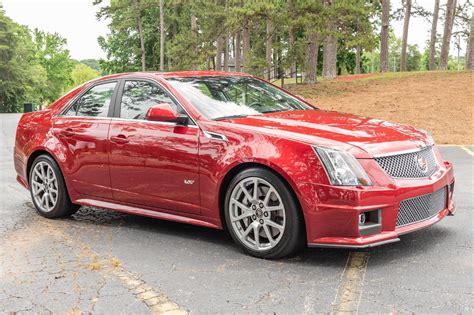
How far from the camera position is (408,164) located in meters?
4.65

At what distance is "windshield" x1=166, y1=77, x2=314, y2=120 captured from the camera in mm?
5398

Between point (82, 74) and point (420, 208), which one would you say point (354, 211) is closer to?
point (420, 208)

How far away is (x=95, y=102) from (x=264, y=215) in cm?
258

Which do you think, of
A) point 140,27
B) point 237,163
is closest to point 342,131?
point 237,163

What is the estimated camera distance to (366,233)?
4355mm

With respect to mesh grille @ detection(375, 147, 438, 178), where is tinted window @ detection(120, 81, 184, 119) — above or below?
above

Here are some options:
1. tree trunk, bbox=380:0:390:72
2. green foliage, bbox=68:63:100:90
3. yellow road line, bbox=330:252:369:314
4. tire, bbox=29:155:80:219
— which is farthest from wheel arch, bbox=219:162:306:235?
green foliage, bbox=68:63:100:90

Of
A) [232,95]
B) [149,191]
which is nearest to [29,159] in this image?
[149,191]

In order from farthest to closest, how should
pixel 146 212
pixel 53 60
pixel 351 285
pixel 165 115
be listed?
pixel 53 60 → pixel 146 212 → pixel 165 115 → pixel 351 285

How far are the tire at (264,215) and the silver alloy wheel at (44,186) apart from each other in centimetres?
248

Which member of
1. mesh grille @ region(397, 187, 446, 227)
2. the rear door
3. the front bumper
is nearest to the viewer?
the front bumper

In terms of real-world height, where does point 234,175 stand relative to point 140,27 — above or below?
below

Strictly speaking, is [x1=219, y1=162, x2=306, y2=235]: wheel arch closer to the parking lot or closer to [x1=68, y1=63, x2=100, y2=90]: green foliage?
the parking lot

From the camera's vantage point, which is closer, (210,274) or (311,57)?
(210,274)
